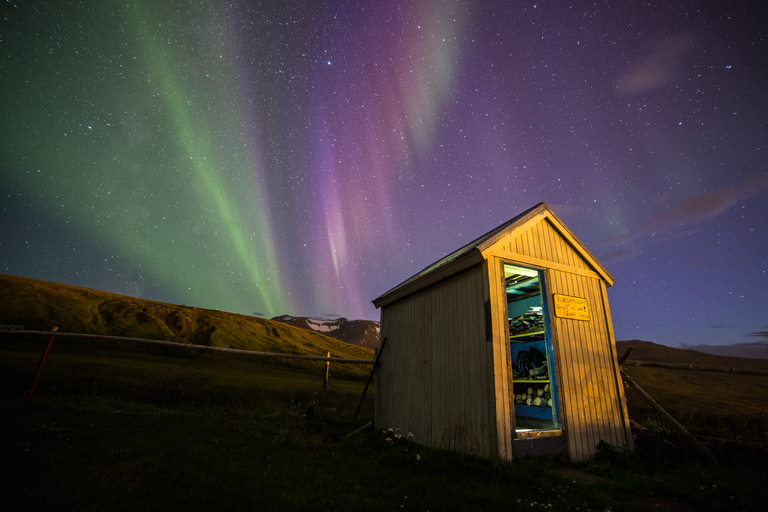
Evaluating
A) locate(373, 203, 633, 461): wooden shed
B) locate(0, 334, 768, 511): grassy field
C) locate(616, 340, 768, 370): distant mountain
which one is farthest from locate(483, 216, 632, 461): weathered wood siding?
locate(616, 340, 768, 370): distant mountain

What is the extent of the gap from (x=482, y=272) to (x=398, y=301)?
155 inches

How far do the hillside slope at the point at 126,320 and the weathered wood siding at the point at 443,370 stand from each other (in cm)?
3687

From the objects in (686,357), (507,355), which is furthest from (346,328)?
(507,355)

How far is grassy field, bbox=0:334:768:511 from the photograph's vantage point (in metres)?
3.71

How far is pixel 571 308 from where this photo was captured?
7.44 metres

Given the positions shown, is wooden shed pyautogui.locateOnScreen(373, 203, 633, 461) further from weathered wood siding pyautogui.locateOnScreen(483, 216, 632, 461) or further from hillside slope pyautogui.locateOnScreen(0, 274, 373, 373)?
hillside slope pyautogui.locateOnScreen(0, 274, 373, 373)

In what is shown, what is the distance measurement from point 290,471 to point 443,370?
376 cm

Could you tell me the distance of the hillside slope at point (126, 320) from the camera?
35.7 m

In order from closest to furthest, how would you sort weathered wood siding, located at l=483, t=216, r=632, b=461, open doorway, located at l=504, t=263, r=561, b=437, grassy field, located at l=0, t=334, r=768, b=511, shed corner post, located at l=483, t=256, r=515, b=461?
grassy field, located at l=0, t=334, r=768, b=511, shed corner post, located at l=483, t=256, r=515, b=461, weathered wood siding, located at l=483, t=216, r=632, b=461, open doorway, located at l=504, t=263, r=561, b=437

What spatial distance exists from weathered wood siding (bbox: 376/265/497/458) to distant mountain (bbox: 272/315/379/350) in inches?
5337

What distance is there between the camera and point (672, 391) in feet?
66.1

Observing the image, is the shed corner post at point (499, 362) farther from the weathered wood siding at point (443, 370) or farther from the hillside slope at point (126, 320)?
the hillside slope at point (126, 320)

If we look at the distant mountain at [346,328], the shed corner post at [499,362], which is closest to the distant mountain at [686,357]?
the shed corner post at [499,362]

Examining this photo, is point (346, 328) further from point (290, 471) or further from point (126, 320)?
point (290, 471)
